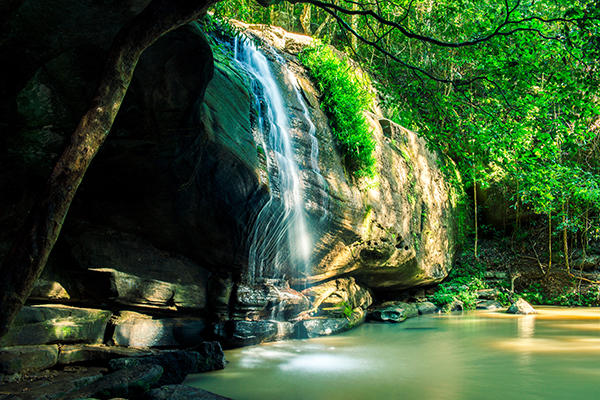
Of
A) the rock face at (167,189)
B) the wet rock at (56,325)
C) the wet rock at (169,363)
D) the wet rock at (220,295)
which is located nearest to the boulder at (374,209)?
the rock face at (167,189)

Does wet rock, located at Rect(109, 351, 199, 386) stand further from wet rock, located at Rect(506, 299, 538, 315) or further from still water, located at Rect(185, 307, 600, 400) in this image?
wet rock, located at Rect(506, 299, 538, 315)

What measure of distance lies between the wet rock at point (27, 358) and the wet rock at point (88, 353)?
0.10m

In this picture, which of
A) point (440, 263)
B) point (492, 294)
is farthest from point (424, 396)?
point (492, 294)

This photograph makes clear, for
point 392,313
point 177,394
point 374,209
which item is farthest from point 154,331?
point 392,313

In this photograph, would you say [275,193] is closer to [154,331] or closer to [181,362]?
[154,331]

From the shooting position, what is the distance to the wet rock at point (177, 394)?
293 centimetres

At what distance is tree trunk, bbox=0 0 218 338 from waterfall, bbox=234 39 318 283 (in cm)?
318

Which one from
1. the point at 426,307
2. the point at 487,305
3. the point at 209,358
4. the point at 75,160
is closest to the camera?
the point at 75,160

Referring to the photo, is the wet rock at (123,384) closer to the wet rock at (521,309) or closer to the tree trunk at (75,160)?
the tree trunk at (75,160)

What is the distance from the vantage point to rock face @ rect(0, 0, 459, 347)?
372 centimetres

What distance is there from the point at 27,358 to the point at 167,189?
7.58ft

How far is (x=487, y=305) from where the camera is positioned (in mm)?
12195

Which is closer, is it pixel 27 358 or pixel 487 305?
pixel 27 358

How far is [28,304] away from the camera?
161 inches
